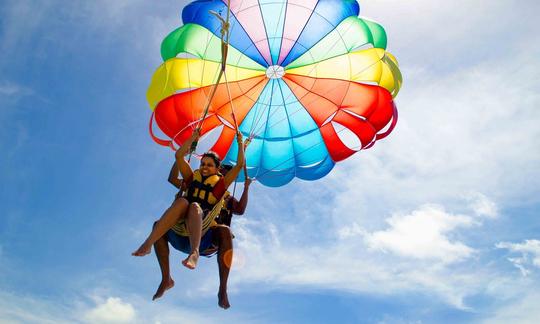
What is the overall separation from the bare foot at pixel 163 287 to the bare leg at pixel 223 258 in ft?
1.82

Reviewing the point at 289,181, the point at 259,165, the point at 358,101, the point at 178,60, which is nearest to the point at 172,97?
the point at 178,60

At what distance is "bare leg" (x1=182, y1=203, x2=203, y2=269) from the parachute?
2.22m

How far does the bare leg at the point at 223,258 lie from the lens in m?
5.34

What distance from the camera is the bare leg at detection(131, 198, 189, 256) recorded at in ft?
15.9

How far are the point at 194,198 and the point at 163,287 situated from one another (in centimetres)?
103

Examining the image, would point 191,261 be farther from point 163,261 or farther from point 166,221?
point 163,261

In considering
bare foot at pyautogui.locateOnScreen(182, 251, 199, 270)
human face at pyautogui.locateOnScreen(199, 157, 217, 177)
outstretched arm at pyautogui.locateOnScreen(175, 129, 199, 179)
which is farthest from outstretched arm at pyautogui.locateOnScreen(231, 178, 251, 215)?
bare foot at pyautogui.locateOnScreen(182, 251, 199, 270)

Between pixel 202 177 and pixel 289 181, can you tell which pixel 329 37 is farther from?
pixel 202 177

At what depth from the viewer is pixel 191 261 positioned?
4.61 metres

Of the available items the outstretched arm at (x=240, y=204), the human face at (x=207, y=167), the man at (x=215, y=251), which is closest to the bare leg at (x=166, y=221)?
the man at (x=215, y=251)

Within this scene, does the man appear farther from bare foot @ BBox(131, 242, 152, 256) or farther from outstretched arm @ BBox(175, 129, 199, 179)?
bare foot @ BBox(131, 242, 152, 256)

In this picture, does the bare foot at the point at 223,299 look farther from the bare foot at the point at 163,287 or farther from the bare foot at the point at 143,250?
the bare foot at the point at 143,250

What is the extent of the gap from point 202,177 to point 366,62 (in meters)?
3.23

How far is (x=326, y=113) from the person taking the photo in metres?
7.51
